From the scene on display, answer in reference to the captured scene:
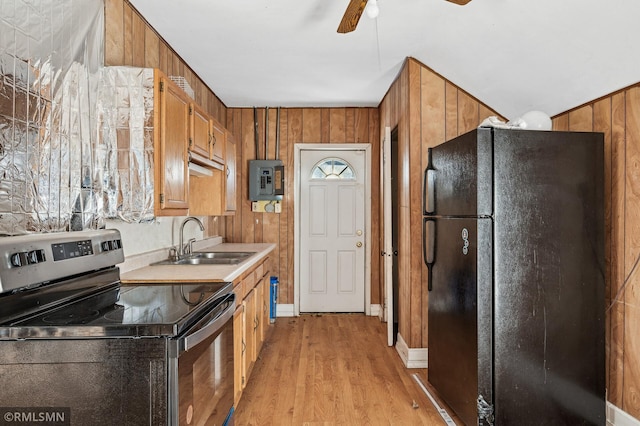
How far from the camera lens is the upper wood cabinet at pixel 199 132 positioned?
248cm

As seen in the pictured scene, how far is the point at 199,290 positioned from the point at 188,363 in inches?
21.7

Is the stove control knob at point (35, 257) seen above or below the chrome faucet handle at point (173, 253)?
above

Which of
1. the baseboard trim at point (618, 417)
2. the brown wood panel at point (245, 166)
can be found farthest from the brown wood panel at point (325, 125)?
the baseboard trim at point (618, 417)

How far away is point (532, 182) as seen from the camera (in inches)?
82.4

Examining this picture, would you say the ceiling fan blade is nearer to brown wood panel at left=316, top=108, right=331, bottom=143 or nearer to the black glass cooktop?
the black glass cooktop

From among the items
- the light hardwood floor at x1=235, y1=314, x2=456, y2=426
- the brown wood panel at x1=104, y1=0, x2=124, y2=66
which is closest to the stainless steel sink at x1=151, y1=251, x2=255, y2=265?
the light hardwood floor at x1=235, y1=314, x2=456, y2=426

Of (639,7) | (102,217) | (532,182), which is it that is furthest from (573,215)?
(102,217)

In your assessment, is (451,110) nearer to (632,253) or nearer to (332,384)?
(632,253)

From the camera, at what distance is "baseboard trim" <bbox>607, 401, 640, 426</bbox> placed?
212cm

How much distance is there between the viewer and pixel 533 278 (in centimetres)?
209

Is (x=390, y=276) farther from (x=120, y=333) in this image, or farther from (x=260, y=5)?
(x=120, y=333)

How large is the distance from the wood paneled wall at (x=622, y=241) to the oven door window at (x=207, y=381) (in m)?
2.15

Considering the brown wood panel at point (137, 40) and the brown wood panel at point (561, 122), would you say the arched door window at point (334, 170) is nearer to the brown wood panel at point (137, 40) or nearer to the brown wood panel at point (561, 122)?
the brown wood panel at point (561, 122)

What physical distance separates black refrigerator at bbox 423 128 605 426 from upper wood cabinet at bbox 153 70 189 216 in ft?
5.41
